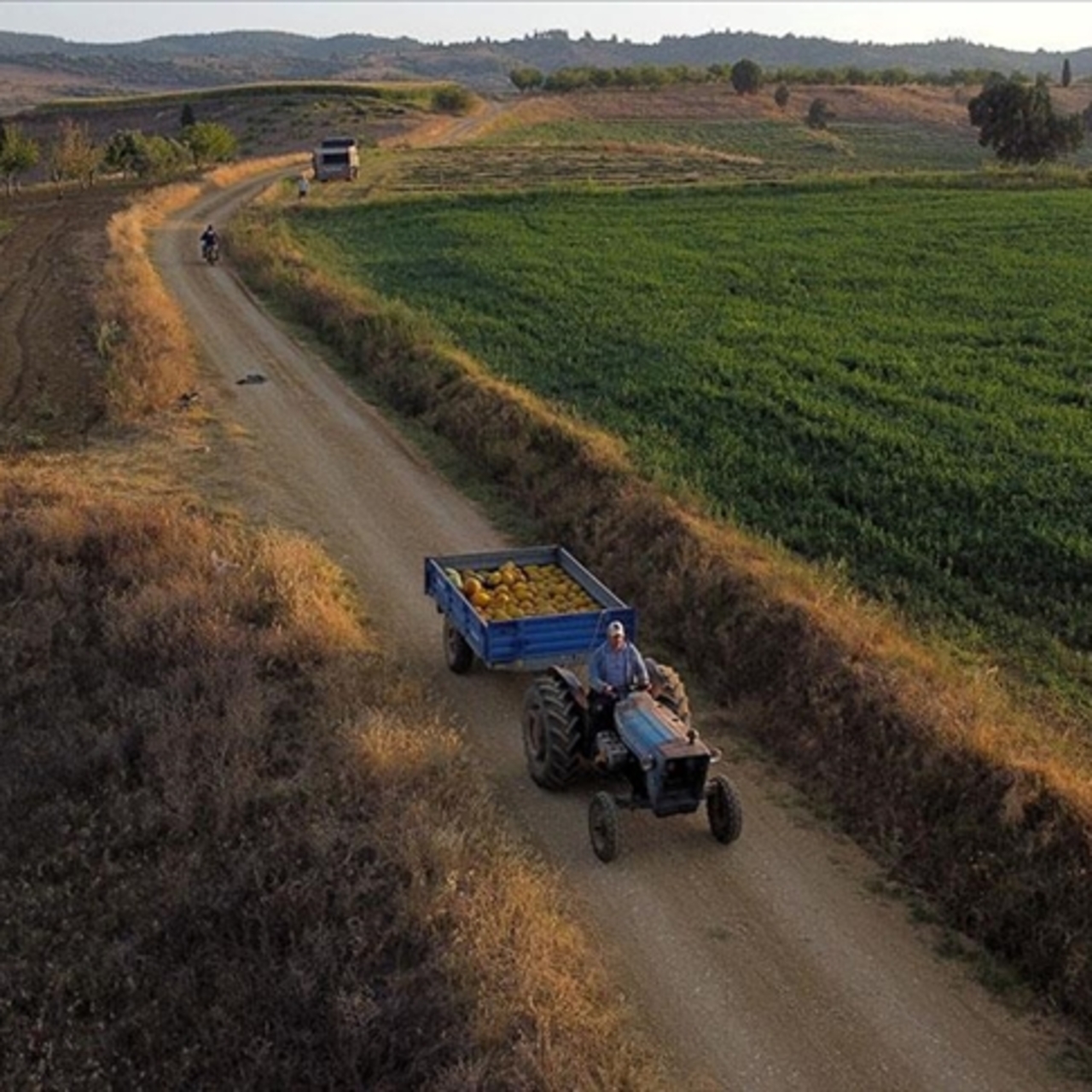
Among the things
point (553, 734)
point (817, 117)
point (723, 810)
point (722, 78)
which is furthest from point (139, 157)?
point (722, 78)

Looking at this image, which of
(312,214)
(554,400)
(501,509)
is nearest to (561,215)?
(312,214)

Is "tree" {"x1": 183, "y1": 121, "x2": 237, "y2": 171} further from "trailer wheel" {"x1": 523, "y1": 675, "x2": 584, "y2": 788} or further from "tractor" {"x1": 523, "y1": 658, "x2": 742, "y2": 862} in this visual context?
"tractor" {"x1": 523, "y1": 658, "x2": 742, "y2": 862}

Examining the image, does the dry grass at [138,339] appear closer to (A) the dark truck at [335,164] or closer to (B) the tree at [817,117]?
(A) the dark truck at [335,164]

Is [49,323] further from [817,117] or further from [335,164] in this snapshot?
[817,117]

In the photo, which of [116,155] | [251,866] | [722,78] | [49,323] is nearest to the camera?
[251,866]

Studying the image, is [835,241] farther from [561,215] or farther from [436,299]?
[436,299]

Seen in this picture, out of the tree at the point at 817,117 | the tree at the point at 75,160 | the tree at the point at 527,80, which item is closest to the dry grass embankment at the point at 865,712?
the tree at the point at 75,160
